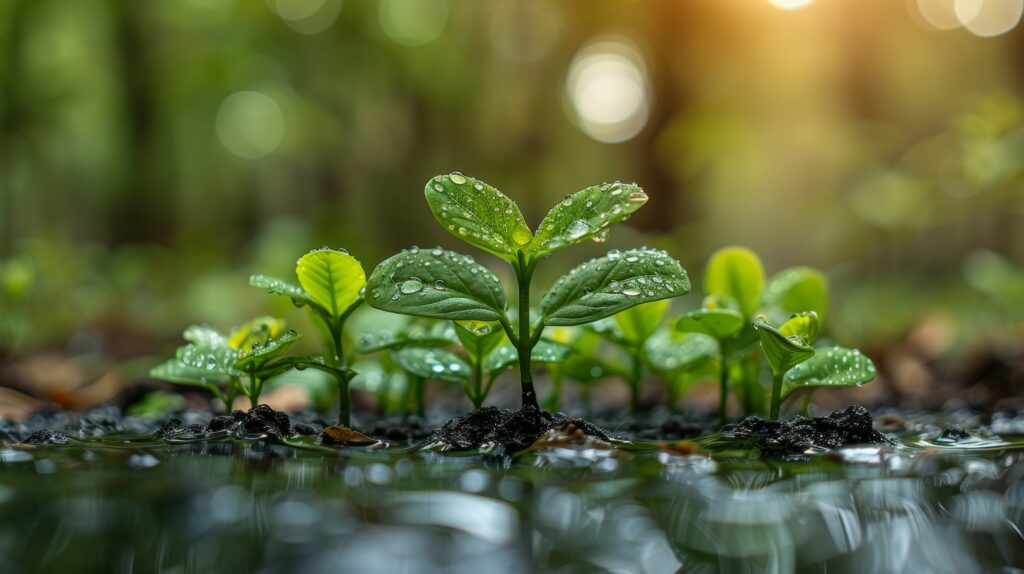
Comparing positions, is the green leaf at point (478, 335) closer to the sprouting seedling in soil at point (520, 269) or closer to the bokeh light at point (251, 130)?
the sprouting seedling in soil at point (520, 269)

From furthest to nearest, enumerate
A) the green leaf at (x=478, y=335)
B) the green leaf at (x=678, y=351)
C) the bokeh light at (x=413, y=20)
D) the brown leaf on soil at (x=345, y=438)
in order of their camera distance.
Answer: the bokeh light at (x=413, y=20) → the green leaf at (x=678, y=351) → the green leaf at (x=478, y=335) → the brown leaf on soil at (x=345, y=438)

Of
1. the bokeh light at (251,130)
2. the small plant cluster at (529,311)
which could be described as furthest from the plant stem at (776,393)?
the bokeh light at (251,130)

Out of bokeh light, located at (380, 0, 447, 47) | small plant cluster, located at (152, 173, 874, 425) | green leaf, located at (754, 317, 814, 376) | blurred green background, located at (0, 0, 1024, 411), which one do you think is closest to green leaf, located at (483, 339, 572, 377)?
small plant cluster, located at (152, 173, 874, 425)

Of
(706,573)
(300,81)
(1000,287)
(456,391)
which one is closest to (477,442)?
(706,573)

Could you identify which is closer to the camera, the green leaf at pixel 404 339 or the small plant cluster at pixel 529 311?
the small plant cluster at pixel 529 311

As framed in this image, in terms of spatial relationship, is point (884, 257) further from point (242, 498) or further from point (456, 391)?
point (242, 498)

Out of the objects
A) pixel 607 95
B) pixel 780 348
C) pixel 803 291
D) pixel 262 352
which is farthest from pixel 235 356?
pixel 607 95
